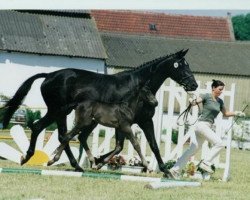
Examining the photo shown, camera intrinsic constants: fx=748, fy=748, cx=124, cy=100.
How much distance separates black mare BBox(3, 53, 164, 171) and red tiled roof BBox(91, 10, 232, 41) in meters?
49.3

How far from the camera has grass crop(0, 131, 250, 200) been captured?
8.77m

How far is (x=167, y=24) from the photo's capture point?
6362cm

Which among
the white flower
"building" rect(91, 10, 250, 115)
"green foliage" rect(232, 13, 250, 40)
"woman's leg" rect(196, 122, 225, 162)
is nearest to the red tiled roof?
"building" rect(91, 10, 250, 115)

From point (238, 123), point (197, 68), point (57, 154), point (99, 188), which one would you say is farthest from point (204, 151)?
point (197, 68)

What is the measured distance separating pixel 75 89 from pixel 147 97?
1.15 metres

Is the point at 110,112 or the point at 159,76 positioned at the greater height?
the point at 159,76

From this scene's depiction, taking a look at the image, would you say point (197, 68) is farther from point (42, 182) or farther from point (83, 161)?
point (42, 182)

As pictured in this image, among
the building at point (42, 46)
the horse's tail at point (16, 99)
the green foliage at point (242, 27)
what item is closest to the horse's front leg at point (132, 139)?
the horse's tail at point (16, 99)

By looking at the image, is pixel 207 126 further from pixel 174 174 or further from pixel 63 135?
pixel 63 135

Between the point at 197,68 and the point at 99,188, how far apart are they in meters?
45.5

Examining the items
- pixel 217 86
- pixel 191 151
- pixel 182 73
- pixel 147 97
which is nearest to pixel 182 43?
pixel 217 86

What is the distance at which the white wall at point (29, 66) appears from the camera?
1827 inches

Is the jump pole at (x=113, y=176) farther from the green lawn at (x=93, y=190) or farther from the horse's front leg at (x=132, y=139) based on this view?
the horse's front leg at (x=132, y=139)

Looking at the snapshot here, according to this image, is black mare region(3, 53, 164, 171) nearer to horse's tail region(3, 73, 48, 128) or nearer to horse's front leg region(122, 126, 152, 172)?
horse's tail region(3, 73, 48, 128)
